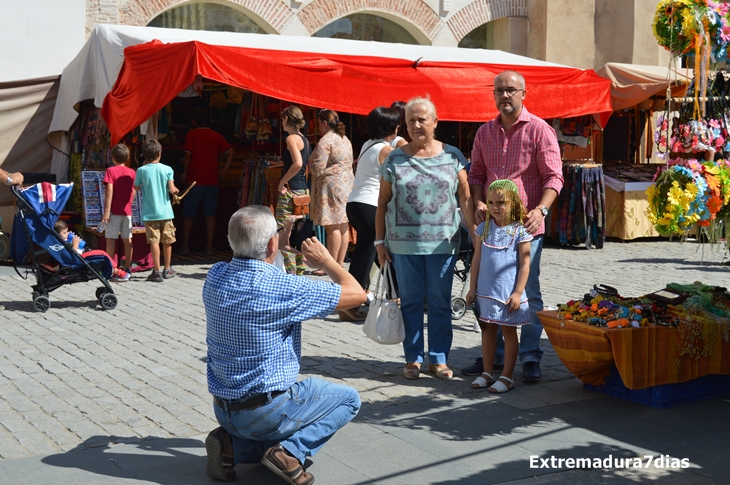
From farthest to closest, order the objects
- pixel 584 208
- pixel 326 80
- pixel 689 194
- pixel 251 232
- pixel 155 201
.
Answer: pixel 584 208 → pixel 326 80 → pixel 155 201 → pixel 689 194 → pixel 251 232

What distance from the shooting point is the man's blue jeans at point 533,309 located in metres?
5.77

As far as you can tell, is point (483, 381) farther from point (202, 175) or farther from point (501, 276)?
point (202, 175)

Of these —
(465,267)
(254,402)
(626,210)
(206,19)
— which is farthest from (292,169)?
(206,19)

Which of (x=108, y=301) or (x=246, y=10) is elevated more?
(x=246, y=10)

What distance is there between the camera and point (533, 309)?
19.1 feet

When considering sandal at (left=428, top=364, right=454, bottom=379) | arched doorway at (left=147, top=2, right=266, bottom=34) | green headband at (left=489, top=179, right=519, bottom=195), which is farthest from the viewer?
arched doorway at (left=147, top=2, right=266, bottom=34)

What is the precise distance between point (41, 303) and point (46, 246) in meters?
0.52

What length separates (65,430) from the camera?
4.84m

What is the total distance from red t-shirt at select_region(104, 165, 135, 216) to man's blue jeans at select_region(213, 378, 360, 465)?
6.45 meters

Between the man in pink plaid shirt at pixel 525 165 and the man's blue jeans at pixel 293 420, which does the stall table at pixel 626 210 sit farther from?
the man's blue jeans at pixel 293 420

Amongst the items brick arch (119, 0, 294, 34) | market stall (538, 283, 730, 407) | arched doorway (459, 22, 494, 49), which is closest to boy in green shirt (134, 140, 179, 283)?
brick arch (119, 0, 294, 34)

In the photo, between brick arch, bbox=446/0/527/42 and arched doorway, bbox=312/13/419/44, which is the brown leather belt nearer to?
arched doorway, bbox=312/13/419/44

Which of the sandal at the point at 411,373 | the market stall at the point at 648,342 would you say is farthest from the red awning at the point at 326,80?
the market stall at the point at 648,342

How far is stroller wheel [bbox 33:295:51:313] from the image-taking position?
8234 millimetres
